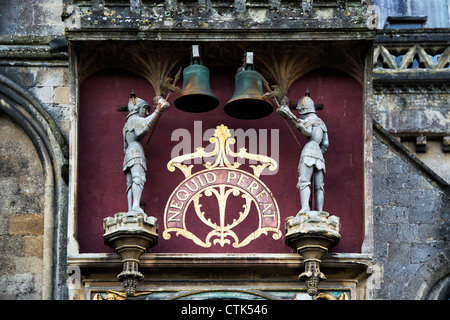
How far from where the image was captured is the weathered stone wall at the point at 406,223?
106ft

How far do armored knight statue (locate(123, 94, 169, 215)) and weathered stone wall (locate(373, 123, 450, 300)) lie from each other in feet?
11.1

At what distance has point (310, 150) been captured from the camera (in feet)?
104

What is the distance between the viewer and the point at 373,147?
33.1 m

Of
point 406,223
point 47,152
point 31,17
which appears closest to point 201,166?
point 47,152

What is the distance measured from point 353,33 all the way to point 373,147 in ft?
6.42

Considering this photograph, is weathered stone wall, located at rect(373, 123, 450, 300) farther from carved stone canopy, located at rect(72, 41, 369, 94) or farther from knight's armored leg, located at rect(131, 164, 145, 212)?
knight's armored leg, located at rect(131, 164, 145, 212)

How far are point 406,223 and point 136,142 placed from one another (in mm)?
3946

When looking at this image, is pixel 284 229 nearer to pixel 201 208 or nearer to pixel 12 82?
pixel 201 208

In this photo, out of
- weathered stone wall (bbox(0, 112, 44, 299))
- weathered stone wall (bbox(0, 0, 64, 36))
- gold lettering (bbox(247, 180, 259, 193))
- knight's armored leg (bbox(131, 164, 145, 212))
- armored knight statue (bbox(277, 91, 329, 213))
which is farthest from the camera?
weathered stone wall (bbox(0, 0, 64, 36))

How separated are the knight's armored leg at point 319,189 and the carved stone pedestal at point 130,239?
2230 mm

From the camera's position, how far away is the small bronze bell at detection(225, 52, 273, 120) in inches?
1249

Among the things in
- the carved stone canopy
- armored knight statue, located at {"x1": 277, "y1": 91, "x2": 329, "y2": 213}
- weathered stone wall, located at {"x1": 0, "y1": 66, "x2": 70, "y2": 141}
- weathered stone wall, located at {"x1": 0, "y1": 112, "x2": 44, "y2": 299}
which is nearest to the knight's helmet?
armored knight statue, located at {"x1": 277, "y1": 91, "x2": 329, "y2": 213}

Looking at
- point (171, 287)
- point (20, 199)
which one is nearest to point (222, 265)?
point (171, 287)
